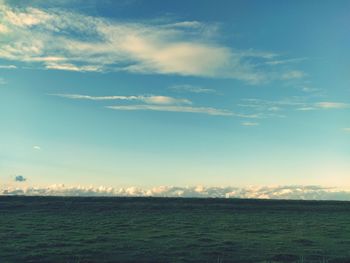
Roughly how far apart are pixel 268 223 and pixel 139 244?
2218 centimetres

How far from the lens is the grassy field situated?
39750 millimetres

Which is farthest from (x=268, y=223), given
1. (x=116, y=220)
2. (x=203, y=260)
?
(x=203, y=260)

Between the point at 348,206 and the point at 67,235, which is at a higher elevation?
the point at 348,206

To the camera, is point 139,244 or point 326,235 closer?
point 139,244

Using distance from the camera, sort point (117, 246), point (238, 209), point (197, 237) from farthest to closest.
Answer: point (238, 209) < point (197, 237) < point (117, 246)

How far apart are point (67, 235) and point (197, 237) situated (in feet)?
45.4

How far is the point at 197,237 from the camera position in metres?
48.1

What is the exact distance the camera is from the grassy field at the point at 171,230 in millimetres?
39750

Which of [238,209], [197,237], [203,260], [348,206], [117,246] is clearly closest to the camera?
[203,260]

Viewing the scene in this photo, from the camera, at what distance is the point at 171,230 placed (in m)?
52.9

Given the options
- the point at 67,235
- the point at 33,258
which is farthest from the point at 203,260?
the point at 67,235

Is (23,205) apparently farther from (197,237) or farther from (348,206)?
(348,206)

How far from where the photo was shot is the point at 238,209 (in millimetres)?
74438

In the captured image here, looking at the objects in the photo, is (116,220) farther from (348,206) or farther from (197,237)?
(348,206)
